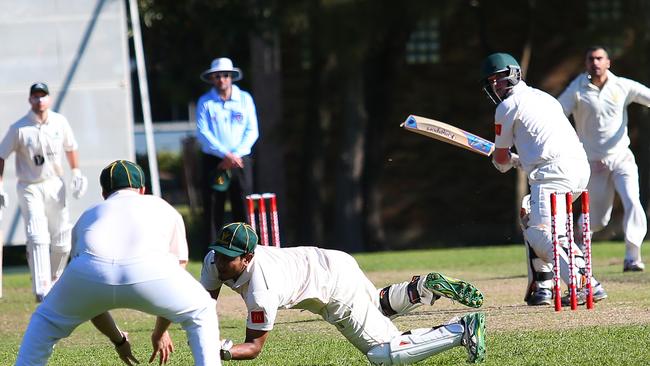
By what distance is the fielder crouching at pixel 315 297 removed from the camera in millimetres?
6582

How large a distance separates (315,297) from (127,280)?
54.8 inches

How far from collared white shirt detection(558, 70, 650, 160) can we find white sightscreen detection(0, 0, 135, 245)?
6706mm

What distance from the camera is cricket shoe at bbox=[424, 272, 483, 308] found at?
297 inches

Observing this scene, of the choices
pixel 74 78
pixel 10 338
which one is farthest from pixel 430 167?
pixel 10 338

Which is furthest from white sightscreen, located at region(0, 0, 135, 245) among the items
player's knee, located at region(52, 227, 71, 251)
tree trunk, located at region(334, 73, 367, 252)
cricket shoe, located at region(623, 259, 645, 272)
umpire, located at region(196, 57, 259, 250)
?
cricket shoe, located at region(623, 259, 645, 272)

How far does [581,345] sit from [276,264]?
2.04 metres

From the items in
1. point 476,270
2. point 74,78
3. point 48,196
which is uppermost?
point 74,78

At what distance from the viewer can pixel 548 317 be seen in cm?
890

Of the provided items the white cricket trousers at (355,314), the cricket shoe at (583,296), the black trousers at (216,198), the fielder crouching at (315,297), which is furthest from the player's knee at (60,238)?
the white cricket trousers at (355,314)

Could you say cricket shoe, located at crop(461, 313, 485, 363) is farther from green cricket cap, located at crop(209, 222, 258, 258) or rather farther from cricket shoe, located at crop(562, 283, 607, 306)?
cricket shoe, located at crop(562, 283, 607, 306)

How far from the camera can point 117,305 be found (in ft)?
19.6

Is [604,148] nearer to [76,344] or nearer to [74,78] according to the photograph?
[76,344]

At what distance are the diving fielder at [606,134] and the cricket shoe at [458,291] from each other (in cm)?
456

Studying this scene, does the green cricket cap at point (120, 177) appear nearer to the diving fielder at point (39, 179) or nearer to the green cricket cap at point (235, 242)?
the green cricket cap at point (235, 242)
